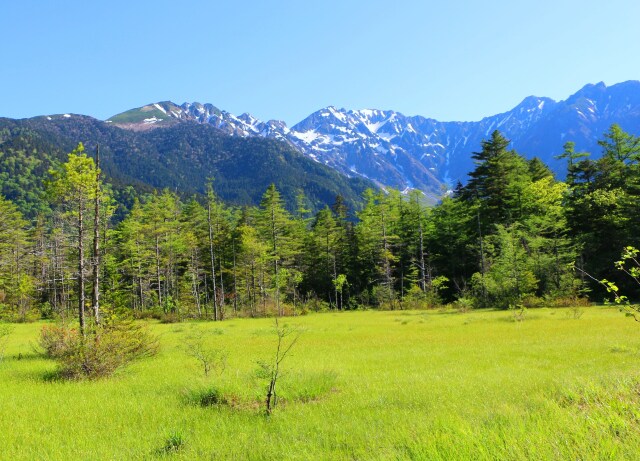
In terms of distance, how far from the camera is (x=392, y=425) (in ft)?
21.2

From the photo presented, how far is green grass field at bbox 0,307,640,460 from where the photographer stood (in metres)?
4.63

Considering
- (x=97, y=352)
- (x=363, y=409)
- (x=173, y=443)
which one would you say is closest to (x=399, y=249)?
(x=97, y=352)

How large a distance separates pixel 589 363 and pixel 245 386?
9648mm

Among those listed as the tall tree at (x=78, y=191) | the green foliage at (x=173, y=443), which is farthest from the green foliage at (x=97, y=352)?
the green foliage at (x=173, y=443)

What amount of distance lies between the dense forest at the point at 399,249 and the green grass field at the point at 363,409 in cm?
1939

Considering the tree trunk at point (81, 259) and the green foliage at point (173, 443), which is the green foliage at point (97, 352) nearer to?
the tree trunk at point (81, 259)

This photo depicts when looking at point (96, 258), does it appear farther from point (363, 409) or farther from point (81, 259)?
point (363, 409)

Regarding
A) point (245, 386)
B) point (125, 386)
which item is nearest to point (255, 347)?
point (125, 386)

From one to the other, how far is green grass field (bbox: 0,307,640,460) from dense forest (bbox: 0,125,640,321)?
19.4 m

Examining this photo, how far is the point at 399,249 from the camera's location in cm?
6322

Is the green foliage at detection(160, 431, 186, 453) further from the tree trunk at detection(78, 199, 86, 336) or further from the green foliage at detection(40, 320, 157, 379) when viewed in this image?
the tree trunk at detection(78, 199, 86, 336)

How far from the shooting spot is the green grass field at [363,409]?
4.63m

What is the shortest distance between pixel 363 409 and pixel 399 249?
56523mm

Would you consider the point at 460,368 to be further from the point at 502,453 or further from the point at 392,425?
the point at 502,453
